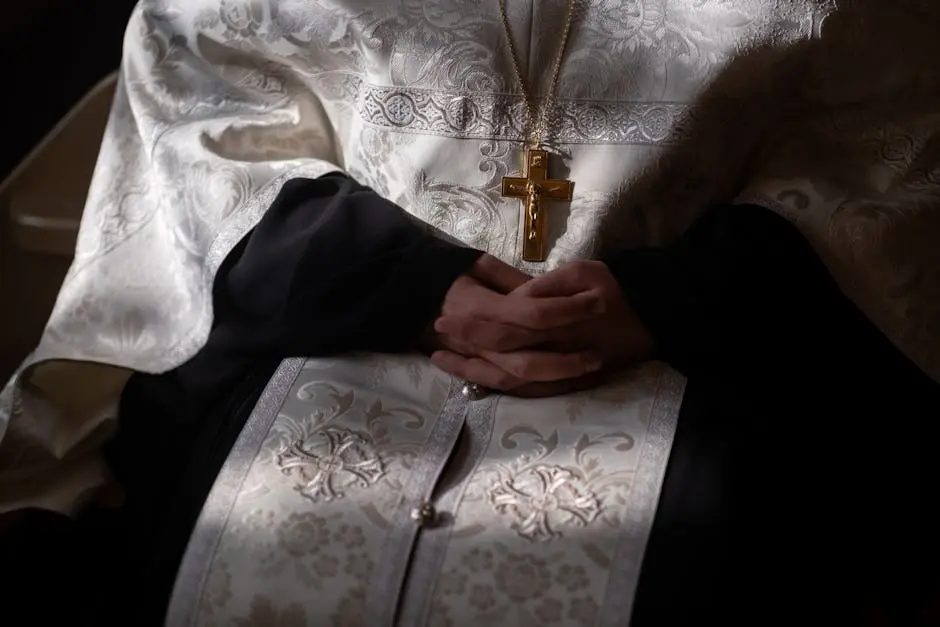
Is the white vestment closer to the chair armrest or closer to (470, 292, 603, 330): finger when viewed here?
(470, 292, 603, 330): finger

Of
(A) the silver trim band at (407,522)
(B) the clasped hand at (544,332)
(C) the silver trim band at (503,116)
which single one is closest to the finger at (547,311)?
(B) the clasped hand at (544,332)

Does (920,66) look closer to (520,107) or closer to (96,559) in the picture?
(520,107)

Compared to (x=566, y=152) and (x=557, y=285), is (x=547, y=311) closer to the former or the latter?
(x=557, y=285)

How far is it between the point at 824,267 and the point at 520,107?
365 millimetres

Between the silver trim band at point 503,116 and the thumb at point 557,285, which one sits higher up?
the silver trim band at point 503,116

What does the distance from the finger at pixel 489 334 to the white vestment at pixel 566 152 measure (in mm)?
115

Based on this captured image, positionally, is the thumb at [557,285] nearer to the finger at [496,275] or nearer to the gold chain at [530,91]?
the finger at [496,275]

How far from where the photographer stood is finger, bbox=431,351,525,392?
114 cm

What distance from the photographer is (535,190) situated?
125cm

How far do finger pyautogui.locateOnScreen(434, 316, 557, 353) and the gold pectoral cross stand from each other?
0.16 m

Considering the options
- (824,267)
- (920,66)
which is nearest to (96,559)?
(824,267)

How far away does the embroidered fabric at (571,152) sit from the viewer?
122cm

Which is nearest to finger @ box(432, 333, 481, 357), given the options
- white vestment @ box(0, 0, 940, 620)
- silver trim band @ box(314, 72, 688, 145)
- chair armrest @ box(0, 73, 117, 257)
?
white vestment @ box(0, 0, 940, 620)

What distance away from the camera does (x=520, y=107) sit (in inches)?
49.9
